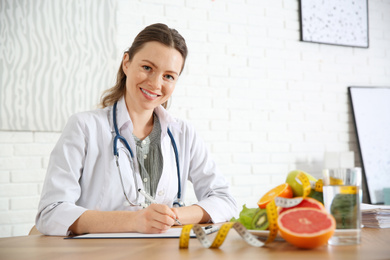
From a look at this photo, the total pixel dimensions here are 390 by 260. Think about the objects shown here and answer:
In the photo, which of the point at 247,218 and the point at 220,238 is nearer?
the point at 220,238

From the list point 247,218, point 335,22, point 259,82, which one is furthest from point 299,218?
point 335,22

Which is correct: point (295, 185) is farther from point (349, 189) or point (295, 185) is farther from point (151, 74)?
point (151, 74)

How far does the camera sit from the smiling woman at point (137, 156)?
5.09ft

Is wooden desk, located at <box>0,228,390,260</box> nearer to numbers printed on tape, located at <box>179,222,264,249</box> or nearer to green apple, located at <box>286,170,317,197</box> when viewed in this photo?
numbers printed on tape, located at <box>179,222,264,249</box>

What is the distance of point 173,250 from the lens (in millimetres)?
951

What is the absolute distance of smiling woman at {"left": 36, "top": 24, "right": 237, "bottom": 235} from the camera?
1.55 meters

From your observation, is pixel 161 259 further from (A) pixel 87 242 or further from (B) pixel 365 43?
(B) pixel 365 43

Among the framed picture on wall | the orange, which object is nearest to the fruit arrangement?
the orange

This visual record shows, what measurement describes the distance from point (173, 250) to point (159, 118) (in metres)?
1.09

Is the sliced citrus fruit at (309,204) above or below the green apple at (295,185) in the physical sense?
below

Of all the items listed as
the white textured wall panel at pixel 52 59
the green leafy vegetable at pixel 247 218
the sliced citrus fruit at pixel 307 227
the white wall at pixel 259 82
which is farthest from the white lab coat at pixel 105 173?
the white wall at pixel 259 82

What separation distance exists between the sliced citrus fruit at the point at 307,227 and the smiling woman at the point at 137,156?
1.91ft

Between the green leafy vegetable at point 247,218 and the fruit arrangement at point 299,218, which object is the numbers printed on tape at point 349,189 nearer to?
the fruit arrangement at point 299,218

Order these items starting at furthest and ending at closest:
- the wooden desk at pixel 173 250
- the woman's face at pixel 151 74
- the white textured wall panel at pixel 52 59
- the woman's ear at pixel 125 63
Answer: the white textured wall panel at pixel 52 59, the woman's ear at pixel 125 63, the woman's face at pixel 151 74, the wooden desk at pixel 173 250
